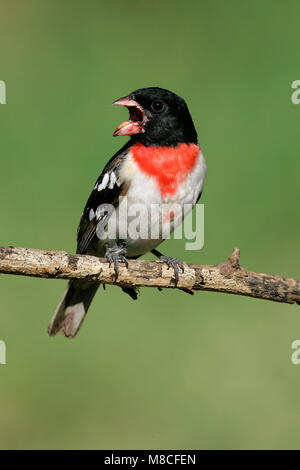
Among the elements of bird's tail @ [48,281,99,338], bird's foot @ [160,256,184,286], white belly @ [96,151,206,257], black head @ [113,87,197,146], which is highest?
black head @ [113,87,197,146]

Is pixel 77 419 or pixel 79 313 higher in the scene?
pixel 79 313

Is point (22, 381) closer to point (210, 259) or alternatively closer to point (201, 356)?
point (201, 356)

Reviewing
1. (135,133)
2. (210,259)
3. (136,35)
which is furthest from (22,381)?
(136,35)

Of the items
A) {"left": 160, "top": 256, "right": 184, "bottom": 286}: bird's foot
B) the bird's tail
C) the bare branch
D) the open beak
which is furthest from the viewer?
the bird's tail

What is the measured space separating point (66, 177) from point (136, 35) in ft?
8.24

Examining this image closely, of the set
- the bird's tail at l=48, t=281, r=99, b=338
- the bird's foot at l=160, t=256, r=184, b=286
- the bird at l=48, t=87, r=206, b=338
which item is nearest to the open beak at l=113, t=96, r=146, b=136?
the bird at l=48, t=87, r=206, b=338

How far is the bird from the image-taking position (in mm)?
4523

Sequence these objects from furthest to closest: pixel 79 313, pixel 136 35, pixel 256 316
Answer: pixel 136 35, pixel 256 316, pixel 79 313

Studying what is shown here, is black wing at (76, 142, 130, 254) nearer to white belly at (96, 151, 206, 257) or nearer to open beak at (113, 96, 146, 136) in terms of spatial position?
white belly at (96, 151, 206, 257)

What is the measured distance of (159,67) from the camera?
27.3ft

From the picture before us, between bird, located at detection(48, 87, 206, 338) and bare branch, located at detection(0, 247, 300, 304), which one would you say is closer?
bare branch, located at detection(0, 247, 300, 304)

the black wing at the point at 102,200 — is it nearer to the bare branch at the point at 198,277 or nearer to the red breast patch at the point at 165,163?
the red breast patch at the point at 165,163

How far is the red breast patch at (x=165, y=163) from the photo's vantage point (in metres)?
4.53

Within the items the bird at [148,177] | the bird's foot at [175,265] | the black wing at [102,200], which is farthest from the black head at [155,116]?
the bird's foot at [175,265]
